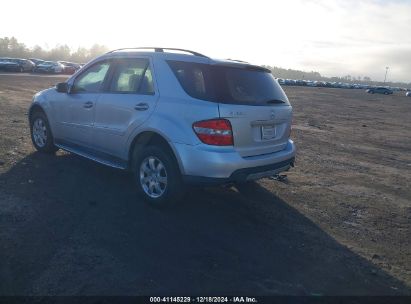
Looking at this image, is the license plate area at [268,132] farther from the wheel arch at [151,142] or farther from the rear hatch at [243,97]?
the wheel arch at [151,142]

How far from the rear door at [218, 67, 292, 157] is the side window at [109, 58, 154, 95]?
1083 mm

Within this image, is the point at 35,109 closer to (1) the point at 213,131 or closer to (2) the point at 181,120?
(2) the point at 181,120

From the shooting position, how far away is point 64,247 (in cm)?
389

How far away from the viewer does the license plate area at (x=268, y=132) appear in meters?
4.91

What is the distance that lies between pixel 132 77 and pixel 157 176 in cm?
149

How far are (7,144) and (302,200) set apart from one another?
5.95 m

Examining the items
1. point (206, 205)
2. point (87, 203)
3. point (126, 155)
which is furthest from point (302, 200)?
point (87, 203)

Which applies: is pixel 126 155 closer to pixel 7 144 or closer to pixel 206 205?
pixel 206 205

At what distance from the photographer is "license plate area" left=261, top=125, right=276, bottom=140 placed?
4.91m

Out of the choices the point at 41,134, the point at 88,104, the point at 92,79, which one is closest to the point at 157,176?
the point at 88,104

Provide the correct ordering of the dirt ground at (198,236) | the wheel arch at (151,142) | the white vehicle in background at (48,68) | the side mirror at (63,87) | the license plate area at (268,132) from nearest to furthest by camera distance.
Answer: the dirt ground at (198,236), the wheel arch at (151,142), the license plate area at (268,132), the side mirror at (63,87), the white vehicle in background at (48,68)

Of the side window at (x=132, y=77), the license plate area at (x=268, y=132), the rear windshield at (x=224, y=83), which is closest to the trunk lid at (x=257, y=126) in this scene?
the license plate area at (x=268, y=132)

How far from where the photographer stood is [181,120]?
181 inches

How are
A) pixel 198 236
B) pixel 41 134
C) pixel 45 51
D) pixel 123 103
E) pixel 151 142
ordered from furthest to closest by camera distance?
pixel 45 51
pixel 41 134
pixel 123 103
pixel 151 142
pixel 198 236
